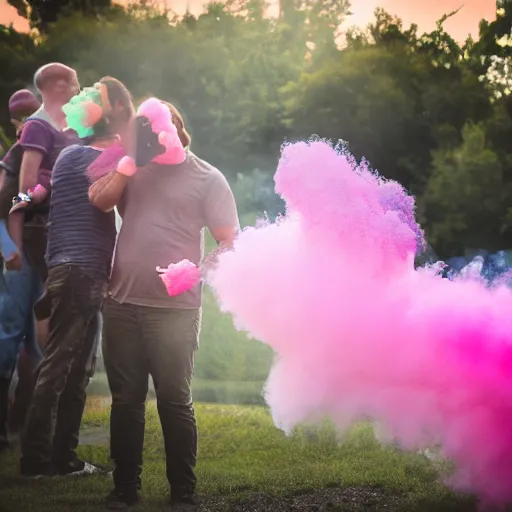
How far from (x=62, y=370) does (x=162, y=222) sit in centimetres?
98

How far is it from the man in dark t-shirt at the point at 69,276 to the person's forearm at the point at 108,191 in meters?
0.30

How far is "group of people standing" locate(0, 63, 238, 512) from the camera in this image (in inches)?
152

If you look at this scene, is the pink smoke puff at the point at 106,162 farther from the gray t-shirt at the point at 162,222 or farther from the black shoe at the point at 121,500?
the black shoe at the point at 121,500

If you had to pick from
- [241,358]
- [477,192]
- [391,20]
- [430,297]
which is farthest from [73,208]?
[391,20]

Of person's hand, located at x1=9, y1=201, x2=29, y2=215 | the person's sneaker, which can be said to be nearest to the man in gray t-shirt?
the person's sneaker

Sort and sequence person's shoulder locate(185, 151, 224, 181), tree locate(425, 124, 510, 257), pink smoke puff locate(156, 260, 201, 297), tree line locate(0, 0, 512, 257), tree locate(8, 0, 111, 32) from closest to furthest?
pink smoke puff locate(156, 260, 201, 297) → person's shoulder locate(185, 151, 224, 181) → tree locate(425, 124, 510, 257) → tree line locate(0, 0, 512, 257) → tree locate(8, 0, 111, 32)

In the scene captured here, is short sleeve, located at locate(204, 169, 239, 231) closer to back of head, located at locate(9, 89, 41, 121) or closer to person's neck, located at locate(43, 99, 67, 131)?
person's neck, located at locate(43, 99, 67, 131)

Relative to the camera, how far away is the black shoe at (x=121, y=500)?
3.95 m

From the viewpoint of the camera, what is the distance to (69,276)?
4.28 m

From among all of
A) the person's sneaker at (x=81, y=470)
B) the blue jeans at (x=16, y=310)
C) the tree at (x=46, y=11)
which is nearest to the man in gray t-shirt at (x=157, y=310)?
the person's sneaker at (x=81, y=470)

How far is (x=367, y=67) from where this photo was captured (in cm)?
1452

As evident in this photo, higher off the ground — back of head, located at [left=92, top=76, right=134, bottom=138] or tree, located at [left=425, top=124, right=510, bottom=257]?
tree, located at [left=425, top=124, right=510, bottom=257]

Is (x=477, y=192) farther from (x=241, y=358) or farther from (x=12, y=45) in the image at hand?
(x=12, y=45)

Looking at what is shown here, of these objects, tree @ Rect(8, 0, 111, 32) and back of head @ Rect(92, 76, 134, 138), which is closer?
back of head @ Rect(92, 76, 134, 138)
